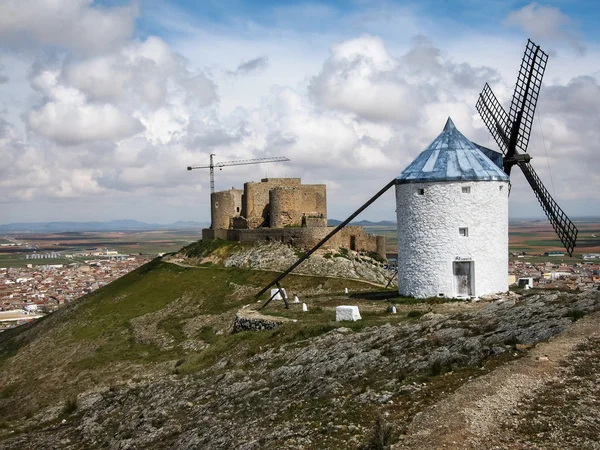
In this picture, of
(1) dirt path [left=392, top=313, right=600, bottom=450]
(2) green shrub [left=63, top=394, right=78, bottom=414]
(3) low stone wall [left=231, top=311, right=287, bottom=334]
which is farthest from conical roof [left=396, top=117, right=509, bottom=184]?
(2) green shrub [left=63, top=394, right=78, bottom=414]

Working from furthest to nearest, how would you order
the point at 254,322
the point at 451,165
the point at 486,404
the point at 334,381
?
the point at 254,322
the point at 451,165
the point at 334,381
the point at 486,404

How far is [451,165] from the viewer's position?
30.0 meters

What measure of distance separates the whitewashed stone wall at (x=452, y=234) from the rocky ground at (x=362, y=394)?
119 inches

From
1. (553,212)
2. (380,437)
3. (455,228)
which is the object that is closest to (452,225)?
(455,228)

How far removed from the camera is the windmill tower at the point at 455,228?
1145 inches

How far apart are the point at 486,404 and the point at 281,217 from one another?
4650cm

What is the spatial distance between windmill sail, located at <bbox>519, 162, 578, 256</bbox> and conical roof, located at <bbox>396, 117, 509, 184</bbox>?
18.1ft

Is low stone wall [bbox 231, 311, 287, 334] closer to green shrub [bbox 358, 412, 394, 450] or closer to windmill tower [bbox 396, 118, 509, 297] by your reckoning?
windmill tower [bbox 396, 118, 509, 297]

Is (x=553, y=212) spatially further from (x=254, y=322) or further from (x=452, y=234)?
(x=254, y=322)

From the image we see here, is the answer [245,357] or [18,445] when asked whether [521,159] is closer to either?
[245,357]

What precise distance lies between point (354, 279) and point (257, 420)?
31.2 metres

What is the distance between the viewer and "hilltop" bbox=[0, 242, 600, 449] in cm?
1517

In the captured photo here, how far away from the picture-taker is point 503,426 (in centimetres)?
1247

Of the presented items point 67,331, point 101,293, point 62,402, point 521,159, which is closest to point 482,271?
point 521,159
